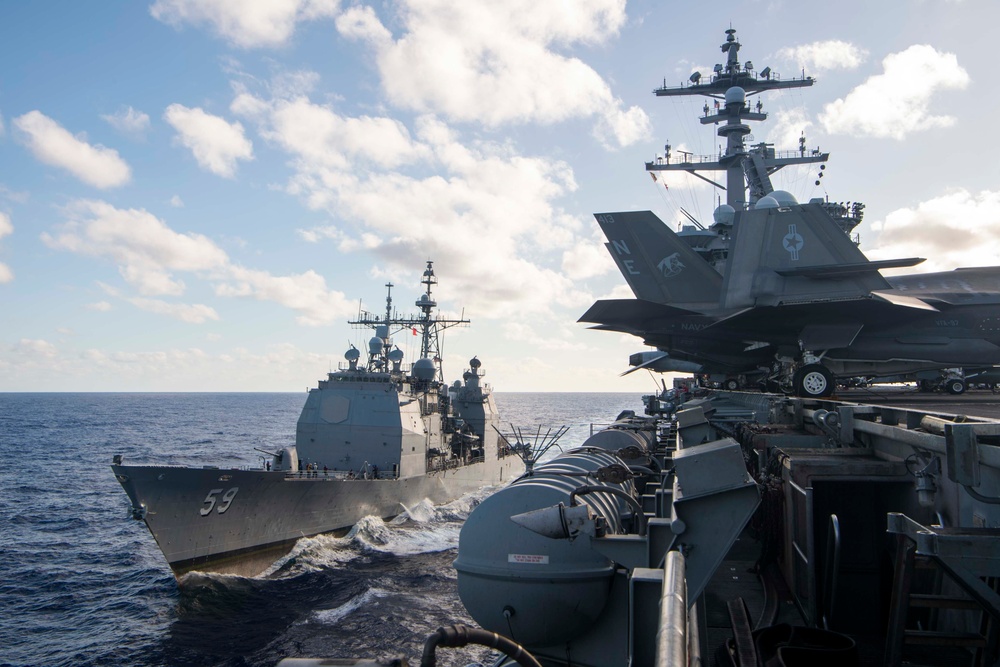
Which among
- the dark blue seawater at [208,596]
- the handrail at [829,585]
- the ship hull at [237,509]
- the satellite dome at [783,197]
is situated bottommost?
the dark blue seawater at [208,596]

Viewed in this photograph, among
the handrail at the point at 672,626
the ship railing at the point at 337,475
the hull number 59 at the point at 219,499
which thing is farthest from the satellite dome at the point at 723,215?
A: the handrail at the point at 672,626

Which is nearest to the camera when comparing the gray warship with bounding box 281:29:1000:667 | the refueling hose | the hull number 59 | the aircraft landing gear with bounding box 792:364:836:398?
the refueling hose

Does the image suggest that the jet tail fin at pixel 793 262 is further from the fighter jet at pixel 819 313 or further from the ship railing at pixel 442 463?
the ship railing at pixel 442 463

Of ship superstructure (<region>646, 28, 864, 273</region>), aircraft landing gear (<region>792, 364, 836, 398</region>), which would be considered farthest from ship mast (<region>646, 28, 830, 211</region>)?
aircraft landing gear (<region>792, 364, 836, 398</region>)

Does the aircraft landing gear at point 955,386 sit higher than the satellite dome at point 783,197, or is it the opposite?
the satellite dome at point 783,197

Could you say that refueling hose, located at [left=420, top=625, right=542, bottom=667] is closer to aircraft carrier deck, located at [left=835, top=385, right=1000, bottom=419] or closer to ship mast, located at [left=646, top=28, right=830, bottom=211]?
aircraft carrier deck, located at [left=835, top=385, right=1000, bottom=419]

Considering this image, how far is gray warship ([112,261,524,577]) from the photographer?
55.0 feet

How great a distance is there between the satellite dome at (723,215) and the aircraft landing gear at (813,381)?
63.6 ft

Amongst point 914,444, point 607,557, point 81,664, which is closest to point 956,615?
point 914,444

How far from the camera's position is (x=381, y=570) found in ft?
62.1

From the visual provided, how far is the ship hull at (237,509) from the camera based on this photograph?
1622cm

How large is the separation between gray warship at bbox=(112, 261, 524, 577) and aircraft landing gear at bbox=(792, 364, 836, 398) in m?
14.7

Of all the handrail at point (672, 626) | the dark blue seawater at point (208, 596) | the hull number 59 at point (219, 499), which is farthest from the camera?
the hull number 59 at point (219, 499)

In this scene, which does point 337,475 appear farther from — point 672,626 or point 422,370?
point 672,626
